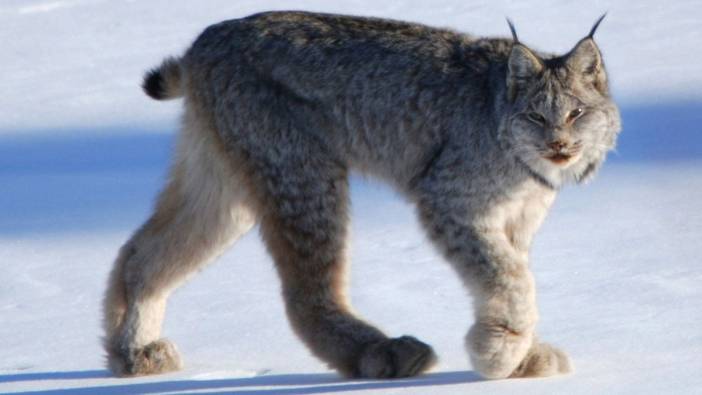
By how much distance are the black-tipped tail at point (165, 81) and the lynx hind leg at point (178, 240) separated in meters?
0.17

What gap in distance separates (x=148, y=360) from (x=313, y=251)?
2.29 ft

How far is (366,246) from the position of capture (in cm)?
676

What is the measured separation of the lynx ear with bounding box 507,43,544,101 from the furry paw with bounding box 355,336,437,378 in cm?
89

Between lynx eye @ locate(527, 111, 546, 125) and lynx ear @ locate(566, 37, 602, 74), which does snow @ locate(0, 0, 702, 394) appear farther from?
lynx ear @ locate(566, 37, 602, 74)

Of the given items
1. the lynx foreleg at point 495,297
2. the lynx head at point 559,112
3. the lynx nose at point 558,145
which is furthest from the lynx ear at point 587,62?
the lynx foreleg at point 495,297

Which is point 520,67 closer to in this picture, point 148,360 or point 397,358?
point 397,358

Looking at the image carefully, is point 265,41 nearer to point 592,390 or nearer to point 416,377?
point 416,377

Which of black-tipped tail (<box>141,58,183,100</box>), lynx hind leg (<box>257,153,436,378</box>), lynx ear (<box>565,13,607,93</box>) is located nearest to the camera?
lynx ear (<box>565,13,607,93</box>)

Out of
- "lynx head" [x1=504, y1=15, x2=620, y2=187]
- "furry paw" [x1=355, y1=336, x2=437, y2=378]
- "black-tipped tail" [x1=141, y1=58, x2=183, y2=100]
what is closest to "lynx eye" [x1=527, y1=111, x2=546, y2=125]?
"lynx head" [x1=504, y1=15, x2=620, y2=187]

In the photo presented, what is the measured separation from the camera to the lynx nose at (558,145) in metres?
5.02

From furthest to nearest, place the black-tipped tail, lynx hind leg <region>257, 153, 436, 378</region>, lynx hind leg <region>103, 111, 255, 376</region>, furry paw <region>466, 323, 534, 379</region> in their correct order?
1. the black-tipped tail
2. lynx hind leg <region>103, 111, 255, 376</region>
3. lynx hind leg <region>257, 153, 436, 378</region>
4. furry paw <region>466, 323, 534, 379</region>

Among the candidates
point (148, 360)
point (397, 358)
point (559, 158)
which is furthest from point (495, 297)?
point (148, 360)

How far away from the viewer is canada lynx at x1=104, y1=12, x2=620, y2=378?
5.07 m

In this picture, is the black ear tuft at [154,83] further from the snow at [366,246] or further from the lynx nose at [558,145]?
the lynx nose at [558,145]
